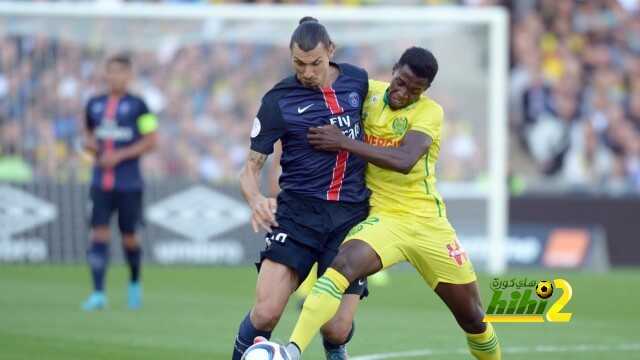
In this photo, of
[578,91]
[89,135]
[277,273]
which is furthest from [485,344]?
[578,91]

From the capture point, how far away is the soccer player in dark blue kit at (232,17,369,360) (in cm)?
871

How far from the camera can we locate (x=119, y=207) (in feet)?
50.7

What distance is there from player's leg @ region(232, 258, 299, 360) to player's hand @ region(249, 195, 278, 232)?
26 cm

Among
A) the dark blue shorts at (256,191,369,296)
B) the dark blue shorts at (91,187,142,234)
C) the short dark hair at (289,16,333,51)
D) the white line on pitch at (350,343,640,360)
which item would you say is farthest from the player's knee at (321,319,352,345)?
the dark blue shorts at (91,187,142,234)

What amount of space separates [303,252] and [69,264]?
1266 centimetres

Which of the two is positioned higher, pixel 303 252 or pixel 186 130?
pixel 303 252

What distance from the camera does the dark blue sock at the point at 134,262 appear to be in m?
15.2

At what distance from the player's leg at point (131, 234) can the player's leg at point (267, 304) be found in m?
6.55

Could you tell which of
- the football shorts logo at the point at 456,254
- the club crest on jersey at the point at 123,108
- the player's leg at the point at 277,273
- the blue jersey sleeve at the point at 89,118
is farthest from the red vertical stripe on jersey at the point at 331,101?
the blue jersey sleeve at the point at 89,118

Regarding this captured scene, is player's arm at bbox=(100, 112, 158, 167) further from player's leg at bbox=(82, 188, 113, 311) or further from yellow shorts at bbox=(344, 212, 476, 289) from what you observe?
yellow shorts at bbox=(344, 212, 476, 289)

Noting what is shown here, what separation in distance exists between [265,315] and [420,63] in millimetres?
1904

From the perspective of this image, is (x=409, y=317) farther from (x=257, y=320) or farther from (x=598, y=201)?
(x=598, y=201)

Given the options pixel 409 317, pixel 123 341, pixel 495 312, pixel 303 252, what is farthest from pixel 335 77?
pixel 409 317

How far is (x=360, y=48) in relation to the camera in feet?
69.5
